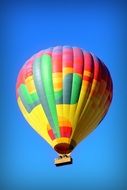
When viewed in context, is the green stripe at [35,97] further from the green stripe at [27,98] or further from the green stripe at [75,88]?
the green stripe at [75,88]

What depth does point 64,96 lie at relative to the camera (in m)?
23.8

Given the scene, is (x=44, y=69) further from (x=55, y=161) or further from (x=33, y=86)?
(x=55, y=161)

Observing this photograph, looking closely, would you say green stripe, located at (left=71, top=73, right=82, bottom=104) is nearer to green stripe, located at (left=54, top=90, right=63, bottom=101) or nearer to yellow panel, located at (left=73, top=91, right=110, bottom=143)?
green stripe, located at (left=54, top=90, right=63, bottom=101)

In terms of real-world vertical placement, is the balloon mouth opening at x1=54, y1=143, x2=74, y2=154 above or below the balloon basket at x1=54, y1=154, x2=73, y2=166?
above

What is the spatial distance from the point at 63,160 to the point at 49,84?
2.27 metres

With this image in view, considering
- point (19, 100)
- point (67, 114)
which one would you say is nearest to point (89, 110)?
point (67, 114)

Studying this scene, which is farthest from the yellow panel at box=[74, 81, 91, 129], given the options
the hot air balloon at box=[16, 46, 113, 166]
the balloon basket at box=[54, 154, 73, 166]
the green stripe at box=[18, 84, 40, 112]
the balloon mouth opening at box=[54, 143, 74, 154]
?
the green stripe at box=[18, 84, 40, 112]

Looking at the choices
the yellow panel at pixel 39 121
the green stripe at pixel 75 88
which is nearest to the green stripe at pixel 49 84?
the yellow panel at pixel 39 121

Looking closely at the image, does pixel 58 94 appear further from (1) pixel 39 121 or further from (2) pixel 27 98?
(2) pixel 27 98

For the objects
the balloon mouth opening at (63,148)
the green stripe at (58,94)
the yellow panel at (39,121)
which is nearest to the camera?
the balloon mouth opening at (63,148)

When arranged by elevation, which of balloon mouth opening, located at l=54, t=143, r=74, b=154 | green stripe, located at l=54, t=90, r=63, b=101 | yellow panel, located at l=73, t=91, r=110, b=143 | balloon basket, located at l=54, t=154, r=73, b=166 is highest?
green stripe, located at l=54, t=90, r=63, b=101

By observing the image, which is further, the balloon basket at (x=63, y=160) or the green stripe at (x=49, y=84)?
the green stripe at (x=49, y=84)

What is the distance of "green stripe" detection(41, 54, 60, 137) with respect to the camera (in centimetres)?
2381

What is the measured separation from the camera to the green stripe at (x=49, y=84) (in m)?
23.8
